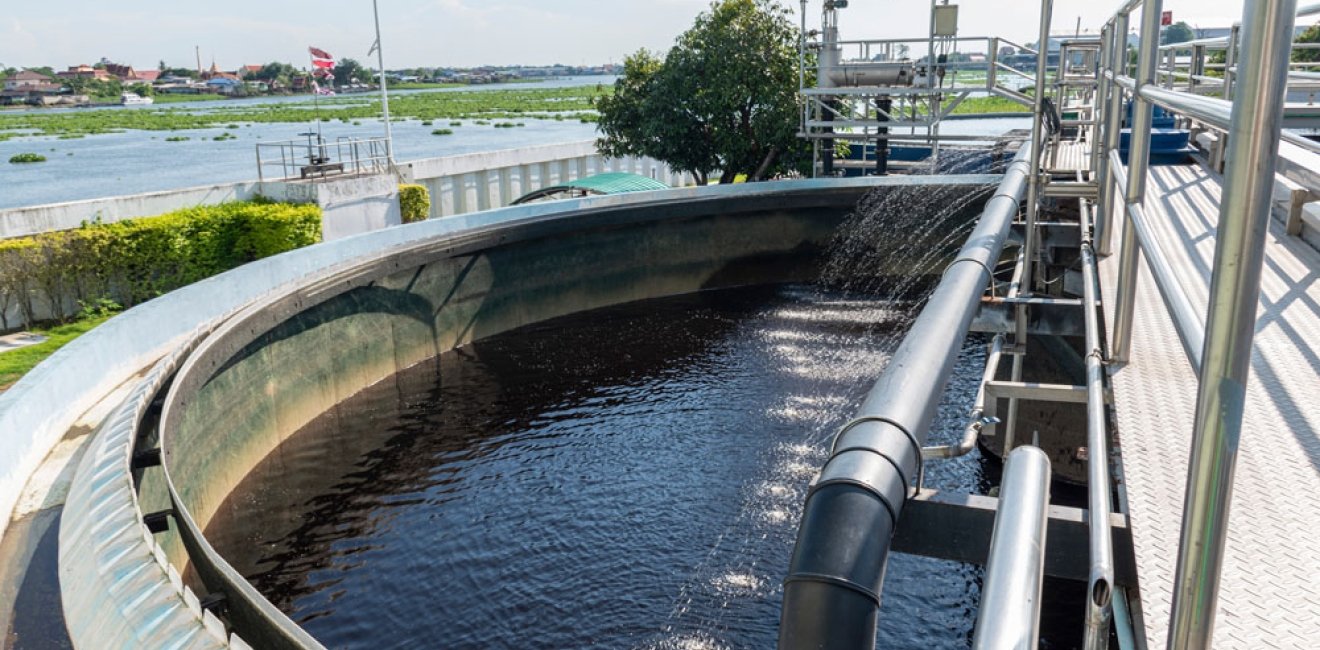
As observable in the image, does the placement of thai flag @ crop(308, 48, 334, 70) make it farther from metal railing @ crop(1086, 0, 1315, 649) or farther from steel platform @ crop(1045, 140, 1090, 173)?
metal railing @ crop(1086, 0, 1315, 649)

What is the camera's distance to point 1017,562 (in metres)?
2.07

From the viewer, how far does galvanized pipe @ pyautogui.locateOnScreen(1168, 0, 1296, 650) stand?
121 cm

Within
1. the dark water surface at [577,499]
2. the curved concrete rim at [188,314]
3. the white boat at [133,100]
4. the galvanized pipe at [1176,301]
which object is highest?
the white boat at [133,100]

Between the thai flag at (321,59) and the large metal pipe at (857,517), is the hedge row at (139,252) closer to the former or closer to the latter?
the thai flag at (321,59)

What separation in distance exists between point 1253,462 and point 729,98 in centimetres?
2016

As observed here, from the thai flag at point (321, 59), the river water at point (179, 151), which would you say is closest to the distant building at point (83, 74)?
the river water at point (179, 151)

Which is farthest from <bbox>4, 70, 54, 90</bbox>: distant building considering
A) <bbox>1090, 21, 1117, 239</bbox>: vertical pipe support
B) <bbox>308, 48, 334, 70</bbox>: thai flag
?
<bbox>1090, 21, 1117, 239</bbox>: vertical pipe support

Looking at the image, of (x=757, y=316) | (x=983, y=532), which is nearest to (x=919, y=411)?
(x=983, y=532)

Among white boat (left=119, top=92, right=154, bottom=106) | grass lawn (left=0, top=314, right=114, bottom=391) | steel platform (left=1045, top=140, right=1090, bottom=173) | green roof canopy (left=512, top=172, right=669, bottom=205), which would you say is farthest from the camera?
white boat (left=119, top=92, right=154, bottom=106)

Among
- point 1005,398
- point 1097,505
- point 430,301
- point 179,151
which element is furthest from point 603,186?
point 179,151

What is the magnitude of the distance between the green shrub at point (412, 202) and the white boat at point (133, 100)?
160 meters

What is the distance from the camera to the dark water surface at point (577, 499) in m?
7.42

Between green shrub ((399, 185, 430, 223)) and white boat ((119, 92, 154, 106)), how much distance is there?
159844 mm

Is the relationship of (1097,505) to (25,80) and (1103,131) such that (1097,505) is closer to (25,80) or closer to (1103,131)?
(1103,131)
